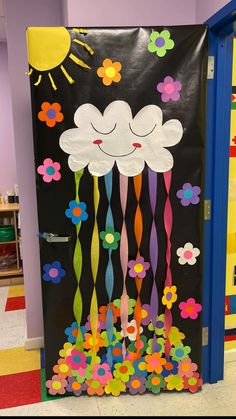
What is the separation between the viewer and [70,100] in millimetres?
1807

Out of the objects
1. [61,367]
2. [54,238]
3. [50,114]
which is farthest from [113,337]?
[50,114]

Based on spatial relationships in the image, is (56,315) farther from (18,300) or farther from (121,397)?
(18,300)

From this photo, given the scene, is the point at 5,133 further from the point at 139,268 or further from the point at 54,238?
the point at 139,268

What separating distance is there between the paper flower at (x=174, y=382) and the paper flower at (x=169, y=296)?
0.41 m

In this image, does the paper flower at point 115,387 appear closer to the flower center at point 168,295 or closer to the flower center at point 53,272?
the flower center at point 168,295

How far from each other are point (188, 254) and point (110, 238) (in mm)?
443

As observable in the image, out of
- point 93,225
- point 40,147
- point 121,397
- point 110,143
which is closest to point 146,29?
point 110,143

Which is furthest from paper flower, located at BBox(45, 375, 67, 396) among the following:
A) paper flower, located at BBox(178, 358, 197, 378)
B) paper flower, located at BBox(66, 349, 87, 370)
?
paper flower, located at BBox(178, 358, 197, 378)

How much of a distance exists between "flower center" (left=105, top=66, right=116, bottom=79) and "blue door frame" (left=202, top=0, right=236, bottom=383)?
0.51 m

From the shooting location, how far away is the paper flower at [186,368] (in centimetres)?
204

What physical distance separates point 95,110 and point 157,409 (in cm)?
163

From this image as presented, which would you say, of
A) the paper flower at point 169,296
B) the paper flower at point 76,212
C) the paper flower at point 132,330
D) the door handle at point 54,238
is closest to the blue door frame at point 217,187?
the paper flower at point 169,296

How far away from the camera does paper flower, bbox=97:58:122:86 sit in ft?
5.85

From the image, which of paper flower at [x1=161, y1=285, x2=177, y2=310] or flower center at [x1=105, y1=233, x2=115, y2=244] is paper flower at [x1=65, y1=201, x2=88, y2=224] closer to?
flower center at [x1=105, y1=233, x2=115, y2=244]
